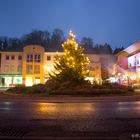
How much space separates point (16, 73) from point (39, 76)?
22.6ft

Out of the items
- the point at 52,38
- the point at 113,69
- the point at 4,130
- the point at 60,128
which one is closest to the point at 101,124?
the point at 60,128

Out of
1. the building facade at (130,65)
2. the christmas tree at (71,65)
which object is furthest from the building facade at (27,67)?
the christmas tree at (71,65)

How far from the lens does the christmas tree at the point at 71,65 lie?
3603cm

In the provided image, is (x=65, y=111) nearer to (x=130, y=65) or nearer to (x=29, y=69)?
(x=130, y=65)

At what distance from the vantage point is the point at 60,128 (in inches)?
384

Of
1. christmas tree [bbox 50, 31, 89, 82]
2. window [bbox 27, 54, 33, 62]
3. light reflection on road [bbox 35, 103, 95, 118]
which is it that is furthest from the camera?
window [bbox 27, 54, 33, 62]

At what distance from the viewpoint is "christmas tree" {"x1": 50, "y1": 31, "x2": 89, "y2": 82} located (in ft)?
118

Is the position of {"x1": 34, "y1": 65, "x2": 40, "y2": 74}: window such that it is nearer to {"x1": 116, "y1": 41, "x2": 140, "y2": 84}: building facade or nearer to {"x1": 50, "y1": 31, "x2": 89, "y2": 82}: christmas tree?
{"x1": 116, "y1": 41, "x2": 140, "y2": 84}: building facade

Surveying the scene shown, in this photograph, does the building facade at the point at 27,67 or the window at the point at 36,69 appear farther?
the window at the point at 36,69

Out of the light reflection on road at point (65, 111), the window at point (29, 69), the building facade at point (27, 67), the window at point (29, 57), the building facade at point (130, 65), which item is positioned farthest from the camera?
the window at point (29, 57)

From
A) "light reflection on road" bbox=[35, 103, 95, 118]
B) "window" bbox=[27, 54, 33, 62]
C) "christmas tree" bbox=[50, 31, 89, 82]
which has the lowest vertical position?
"light reflection on road" bbox=[35, 103, 95, 118]

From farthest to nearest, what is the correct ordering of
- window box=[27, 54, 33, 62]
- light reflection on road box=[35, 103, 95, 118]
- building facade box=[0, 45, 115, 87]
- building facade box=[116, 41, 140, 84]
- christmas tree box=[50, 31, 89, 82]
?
window box=[27, 54, 33, 62] → building facade box=[0, 45, 115, 87] → building facade box=[116, 41, 140, 84] → christmas tree box=[50, 31, 89, 82] → light reflection on road box=[35, 103, 95, 118]

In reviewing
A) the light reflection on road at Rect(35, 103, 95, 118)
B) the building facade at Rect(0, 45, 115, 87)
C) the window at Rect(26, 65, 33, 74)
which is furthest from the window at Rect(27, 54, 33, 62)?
the light reflection on road at Rect(35, 103, 95, 118)

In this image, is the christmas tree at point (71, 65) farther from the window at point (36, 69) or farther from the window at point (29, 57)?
the window at point (29, 57)
